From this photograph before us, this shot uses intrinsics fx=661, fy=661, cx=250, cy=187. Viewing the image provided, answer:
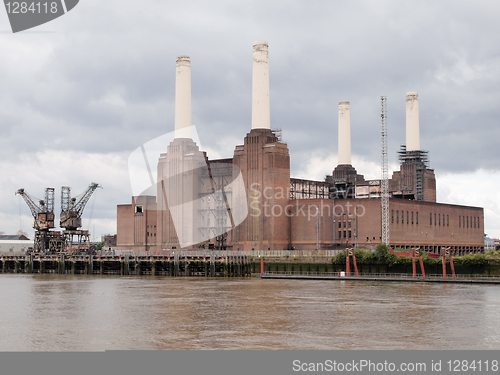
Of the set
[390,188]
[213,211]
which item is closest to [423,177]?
[390,188]

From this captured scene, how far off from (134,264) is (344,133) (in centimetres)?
5141

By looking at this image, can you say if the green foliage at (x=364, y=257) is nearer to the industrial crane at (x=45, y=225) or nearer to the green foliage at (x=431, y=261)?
the green foliage at (x=431, y=261)

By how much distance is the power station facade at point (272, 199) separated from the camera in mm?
114812

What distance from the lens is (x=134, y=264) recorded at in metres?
106

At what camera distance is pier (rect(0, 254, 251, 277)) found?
317 feet

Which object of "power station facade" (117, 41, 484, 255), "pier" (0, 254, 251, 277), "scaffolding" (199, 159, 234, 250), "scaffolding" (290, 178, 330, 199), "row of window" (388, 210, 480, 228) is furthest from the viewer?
"scaffolding" (290, 178, 330, 199)

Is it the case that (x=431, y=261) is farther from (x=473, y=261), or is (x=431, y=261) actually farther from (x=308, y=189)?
(x=308, y=189)

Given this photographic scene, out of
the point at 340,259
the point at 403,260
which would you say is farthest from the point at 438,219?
the point at 403,260

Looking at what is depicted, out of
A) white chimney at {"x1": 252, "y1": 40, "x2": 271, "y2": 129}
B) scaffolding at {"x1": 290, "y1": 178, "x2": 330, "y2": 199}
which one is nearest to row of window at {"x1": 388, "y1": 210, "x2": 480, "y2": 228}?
scaffolding at {"x1": 290, "y1": 178, "x2": 330, "y2": 199}

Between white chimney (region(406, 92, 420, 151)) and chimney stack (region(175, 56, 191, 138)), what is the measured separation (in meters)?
42.0

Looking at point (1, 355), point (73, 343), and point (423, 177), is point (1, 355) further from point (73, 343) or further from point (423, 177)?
point (423, 177)

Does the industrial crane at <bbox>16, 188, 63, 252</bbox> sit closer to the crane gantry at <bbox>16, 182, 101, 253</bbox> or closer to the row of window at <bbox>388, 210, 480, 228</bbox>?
the crane gantry at <bbox>16, 182, 101, 253</bbox>

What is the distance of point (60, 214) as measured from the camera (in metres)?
128

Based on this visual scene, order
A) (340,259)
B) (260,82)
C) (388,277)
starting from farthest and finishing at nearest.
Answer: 1. (260,82)
2. (340,259)
3. (388,277)
